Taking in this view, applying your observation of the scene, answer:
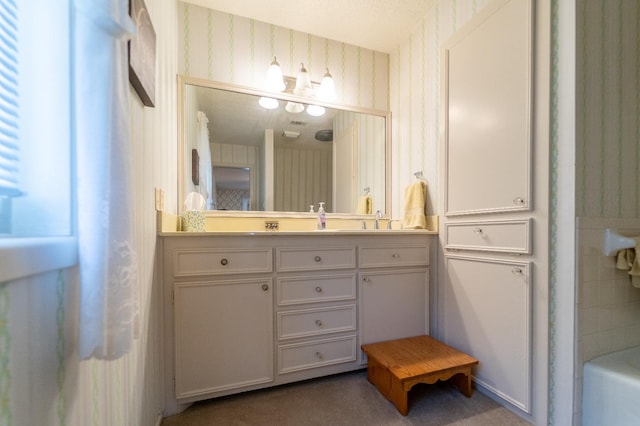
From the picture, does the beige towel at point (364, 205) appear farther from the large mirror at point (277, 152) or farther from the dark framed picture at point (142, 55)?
the dark framed picture at point (142, 55)

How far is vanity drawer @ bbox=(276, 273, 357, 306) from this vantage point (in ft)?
5.00

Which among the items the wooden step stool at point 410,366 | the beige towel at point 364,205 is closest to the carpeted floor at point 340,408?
the wooden step stool at point 410,366

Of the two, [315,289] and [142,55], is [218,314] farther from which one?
[142,55]

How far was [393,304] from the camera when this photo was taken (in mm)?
1760

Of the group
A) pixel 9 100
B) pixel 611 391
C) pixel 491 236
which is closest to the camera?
pixel 9 100

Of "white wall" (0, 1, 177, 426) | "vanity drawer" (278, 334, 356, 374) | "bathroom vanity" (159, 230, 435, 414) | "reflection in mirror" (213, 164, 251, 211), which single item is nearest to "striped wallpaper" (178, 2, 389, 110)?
"white wall" (0, 1, 177, 426)

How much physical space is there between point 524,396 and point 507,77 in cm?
157

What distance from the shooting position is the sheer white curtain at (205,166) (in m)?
1.89

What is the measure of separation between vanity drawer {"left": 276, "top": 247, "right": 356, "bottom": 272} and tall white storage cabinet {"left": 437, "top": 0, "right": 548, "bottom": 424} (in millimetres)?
670

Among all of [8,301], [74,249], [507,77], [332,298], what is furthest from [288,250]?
[507,77]

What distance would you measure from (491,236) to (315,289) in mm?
1007

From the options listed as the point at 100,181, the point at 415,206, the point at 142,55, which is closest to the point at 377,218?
the point at 415,206

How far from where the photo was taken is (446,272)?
1785 mm

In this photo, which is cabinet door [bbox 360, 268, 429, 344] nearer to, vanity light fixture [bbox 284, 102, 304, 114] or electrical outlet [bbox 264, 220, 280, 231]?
electrical outlet [bbox 264, 220, 280, 231]
